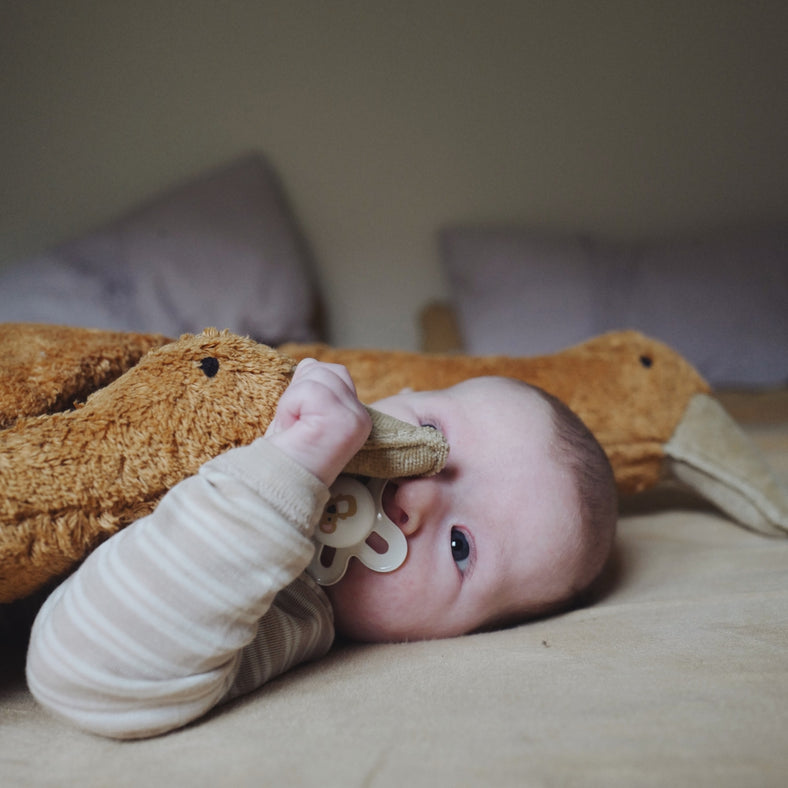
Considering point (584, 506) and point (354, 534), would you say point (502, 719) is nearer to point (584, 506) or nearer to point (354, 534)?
point (354, 534)

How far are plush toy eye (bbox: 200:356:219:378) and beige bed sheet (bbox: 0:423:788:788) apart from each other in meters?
0.28

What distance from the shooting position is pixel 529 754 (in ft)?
1.39

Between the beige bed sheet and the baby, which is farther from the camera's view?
the baby

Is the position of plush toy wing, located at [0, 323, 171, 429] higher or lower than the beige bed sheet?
higher

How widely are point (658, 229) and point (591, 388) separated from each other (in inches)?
72.4

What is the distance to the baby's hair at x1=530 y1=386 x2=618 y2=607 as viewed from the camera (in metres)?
0.82

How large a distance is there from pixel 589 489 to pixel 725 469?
0.38m

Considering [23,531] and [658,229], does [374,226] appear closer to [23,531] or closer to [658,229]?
[658,229]

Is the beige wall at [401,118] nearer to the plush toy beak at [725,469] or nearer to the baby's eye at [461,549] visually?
the plush toy beak at [725,469]

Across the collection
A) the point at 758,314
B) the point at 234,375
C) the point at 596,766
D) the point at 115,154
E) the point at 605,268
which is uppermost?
the point at 115,154

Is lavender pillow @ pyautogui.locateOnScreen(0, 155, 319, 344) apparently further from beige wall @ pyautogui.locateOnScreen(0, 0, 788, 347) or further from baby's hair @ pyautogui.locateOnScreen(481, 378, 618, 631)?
baby's hair @ pyautogui.locateOnScreen(481, 378, 618, 631)

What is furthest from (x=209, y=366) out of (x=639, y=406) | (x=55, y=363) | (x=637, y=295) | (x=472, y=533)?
(x=637, y=295)

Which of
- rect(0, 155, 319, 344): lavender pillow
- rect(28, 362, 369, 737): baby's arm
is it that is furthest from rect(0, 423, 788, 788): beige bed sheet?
rect(0, 155, 319, 344): lavender pillow

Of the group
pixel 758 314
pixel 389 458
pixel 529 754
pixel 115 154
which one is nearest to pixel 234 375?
pixel 389 458
